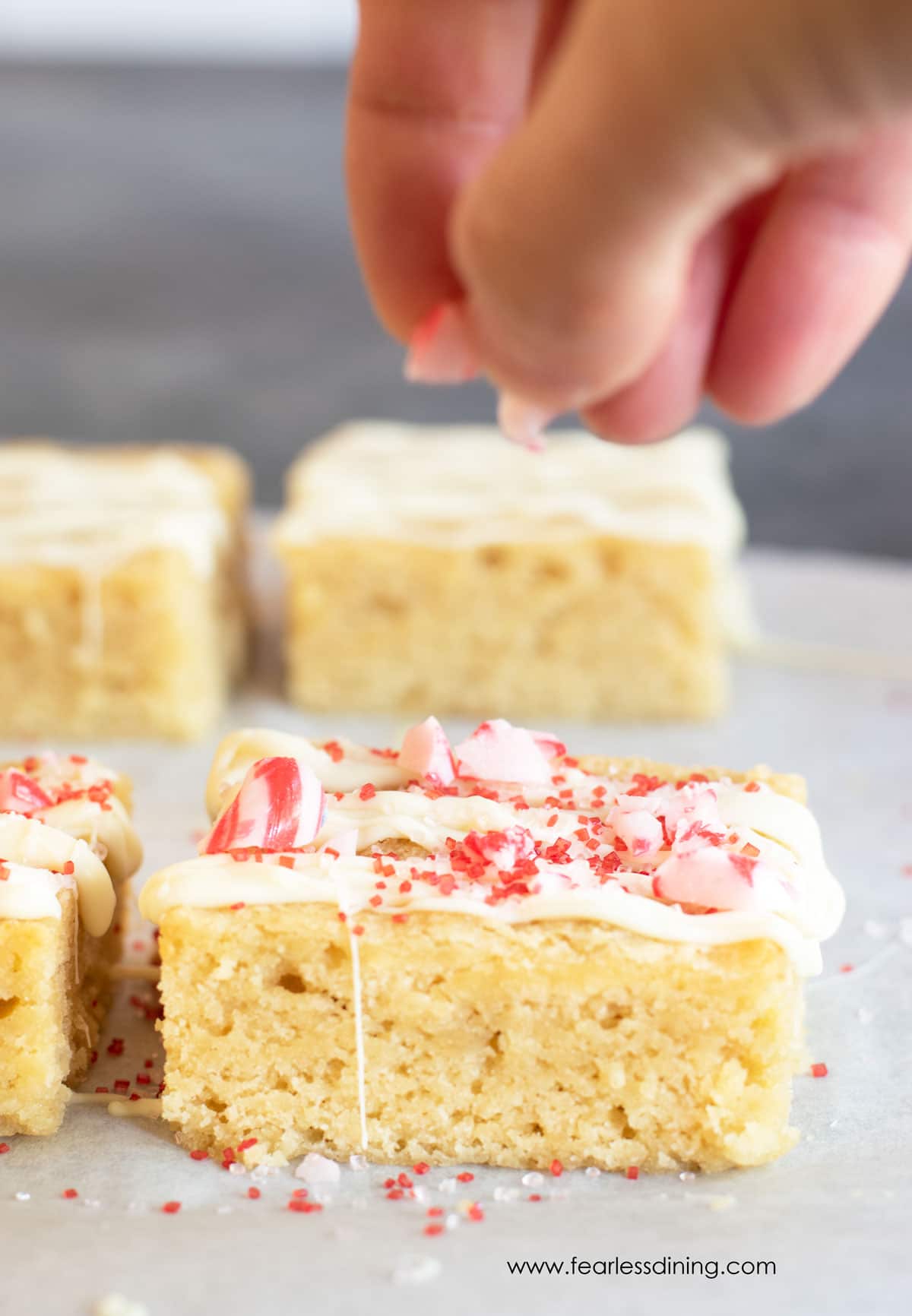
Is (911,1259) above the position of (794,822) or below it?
below

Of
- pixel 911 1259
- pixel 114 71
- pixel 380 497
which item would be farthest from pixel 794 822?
pixel 114 71

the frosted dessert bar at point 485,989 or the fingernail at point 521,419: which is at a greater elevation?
the fingernail at point 521,419

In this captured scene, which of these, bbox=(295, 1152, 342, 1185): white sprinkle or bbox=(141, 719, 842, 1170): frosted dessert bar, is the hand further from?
bbox=(295, 1152, 342, 1185): white sprinkle

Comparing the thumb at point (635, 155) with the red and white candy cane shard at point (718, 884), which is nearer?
the thumb at point (635, 155)

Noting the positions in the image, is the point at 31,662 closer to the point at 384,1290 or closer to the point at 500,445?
the point at 500,445

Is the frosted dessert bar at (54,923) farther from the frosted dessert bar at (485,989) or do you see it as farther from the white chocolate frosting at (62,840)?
the frosted dessert bar at (485,989)

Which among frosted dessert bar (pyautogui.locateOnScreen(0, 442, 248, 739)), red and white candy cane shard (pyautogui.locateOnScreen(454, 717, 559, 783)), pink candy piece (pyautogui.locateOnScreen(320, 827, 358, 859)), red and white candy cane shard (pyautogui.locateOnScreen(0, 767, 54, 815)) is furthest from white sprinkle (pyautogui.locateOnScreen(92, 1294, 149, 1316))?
frosted dessert bar (pyautogui.locateOnScreen(0, 442, 248, 739))

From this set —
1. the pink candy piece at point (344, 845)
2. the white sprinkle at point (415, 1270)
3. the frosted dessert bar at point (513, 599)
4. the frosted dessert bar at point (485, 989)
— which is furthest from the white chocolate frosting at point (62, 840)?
the frosted dessert bar at point (513, 599)
